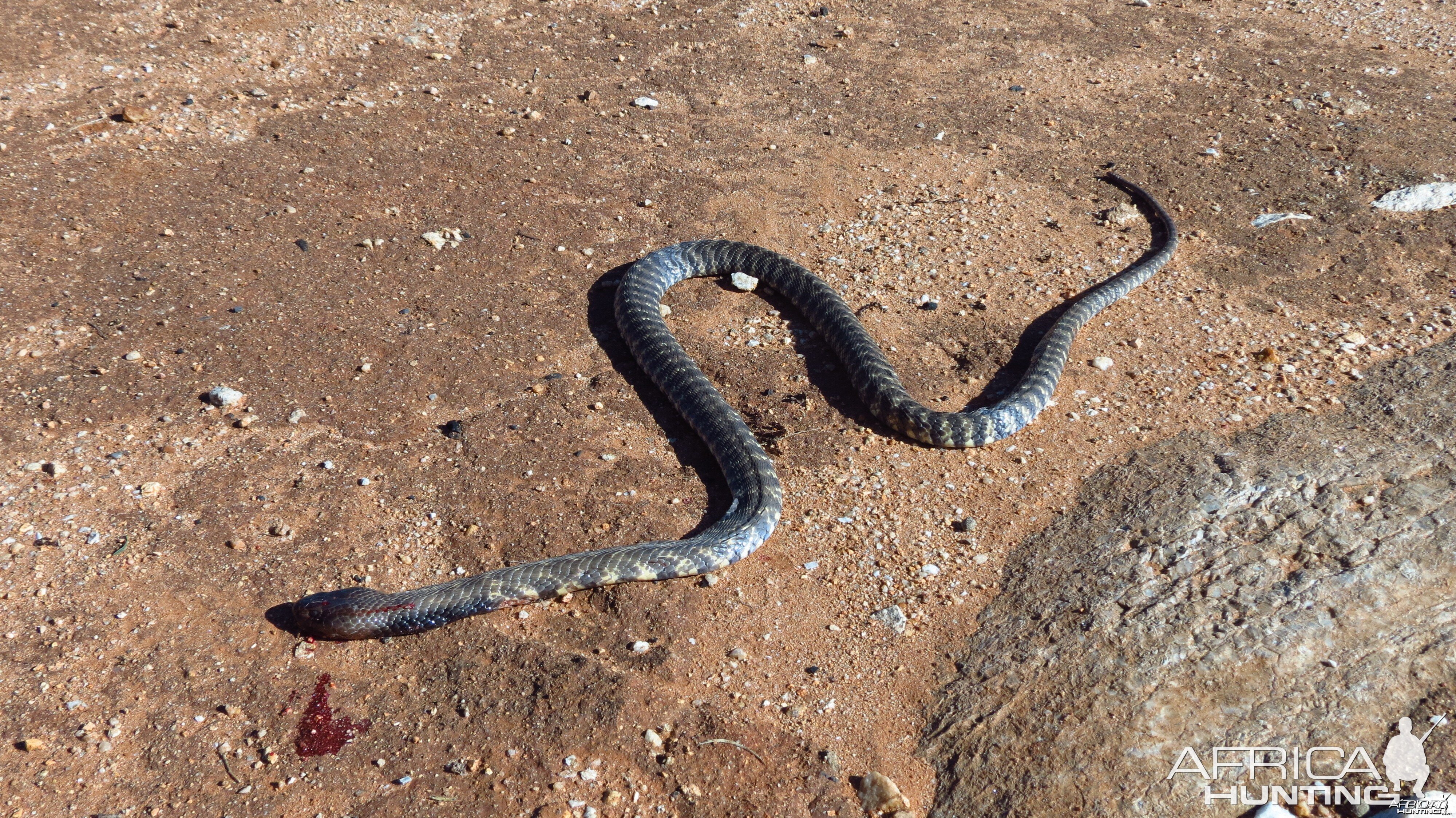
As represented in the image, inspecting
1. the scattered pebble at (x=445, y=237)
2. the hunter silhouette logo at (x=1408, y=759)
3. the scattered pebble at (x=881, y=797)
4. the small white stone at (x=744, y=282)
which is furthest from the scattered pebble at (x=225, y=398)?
the hunter silhouette logo at (x=1408, y=759)

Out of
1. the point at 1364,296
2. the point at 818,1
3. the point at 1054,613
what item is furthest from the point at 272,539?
the point at 818,1

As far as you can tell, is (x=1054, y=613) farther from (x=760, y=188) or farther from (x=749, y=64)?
(x=749, y=64)

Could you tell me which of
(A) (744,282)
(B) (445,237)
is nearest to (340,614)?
(B) (445,237)

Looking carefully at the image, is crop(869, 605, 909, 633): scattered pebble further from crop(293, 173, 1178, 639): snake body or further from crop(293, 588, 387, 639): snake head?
crop(293, 588, 387, 639): snake head

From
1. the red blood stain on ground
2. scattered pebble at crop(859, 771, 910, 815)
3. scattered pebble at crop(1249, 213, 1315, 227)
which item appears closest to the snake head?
the red blood stain on ground

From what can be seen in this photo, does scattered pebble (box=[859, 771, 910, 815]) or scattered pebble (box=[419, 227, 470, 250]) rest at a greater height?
scattered pebble (box=[859, 771, 910, 815])

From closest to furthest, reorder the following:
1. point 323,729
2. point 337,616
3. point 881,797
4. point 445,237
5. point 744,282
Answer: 1. point 881,797
2. point 323,729
3. point 337,616
4. point 744,282
5. point 445,237

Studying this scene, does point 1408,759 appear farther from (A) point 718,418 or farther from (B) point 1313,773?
(A) point 718,418
